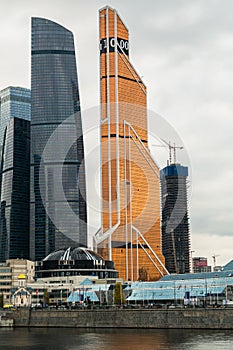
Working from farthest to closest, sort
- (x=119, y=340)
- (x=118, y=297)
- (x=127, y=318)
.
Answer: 1. (x=118, y=297)
2. (x=127, y=318)
3. (x=119, y=340)

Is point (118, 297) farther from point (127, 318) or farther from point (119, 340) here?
point (119, 340)

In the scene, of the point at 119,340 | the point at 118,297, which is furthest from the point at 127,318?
the point at 118,297

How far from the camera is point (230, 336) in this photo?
115m

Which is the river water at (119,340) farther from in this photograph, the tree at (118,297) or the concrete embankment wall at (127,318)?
the tree at (118,297)

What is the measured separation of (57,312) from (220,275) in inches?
2295

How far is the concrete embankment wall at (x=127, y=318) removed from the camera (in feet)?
439

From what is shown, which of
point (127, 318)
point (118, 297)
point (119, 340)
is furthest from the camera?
point (118, 297)

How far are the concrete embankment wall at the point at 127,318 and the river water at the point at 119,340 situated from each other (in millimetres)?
5181

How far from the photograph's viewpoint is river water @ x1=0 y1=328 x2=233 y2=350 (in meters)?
103

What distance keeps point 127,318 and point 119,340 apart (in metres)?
31.8

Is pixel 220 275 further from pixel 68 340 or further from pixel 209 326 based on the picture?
pixel 68 340

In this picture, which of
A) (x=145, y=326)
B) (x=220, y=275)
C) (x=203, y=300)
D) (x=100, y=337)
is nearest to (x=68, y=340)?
(x=100, y=337)

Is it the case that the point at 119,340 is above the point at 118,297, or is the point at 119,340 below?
below

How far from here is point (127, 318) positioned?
146875mm
